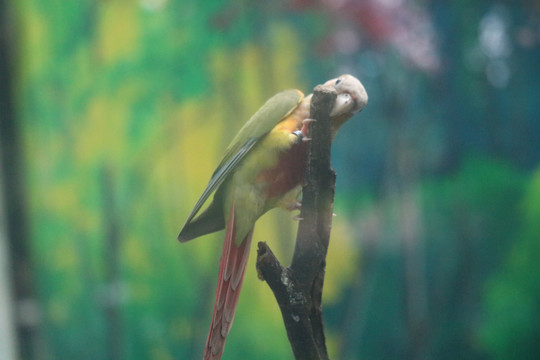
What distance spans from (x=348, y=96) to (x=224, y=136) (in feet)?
4.07

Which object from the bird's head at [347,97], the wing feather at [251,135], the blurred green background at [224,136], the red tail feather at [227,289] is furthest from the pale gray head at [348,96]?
the blurred green background at [224,136]

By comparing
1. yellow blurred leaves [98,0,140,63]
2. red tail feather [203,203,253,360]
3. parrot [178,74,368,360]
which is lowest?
red tail feather [203,203,253,360]

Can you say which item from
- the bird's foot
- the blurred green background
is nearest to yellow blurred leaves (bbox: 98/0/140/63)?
the blurred green background

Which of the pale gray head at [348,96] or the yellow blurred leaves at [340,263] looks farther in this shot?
the yellow blurred leaves at [340,263]

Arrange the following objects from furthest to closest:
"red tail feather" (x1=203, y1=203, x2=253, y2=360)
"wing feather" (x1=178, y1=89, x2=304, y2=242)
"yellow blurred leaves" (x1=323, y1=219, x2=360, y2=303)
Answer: "yellow blurred leaves" (x1=323, y1=219, x2=360, y2=303) < "wing feather" (x1=178, y1=89, x2=304, y2=242) < "red tail feather" (x1=203, y1=203, x2=253, y2=360)

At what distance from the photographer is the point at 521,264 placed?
2.21m

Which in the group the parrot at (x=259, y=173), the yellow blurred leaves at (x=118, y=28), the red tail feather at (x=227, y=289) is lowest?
the red tail feather at (x=227, y=289)

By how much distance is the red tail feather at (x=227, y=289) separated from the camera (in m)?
0.95

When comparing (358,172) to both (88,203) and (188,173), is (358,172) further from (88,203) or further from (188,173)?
(88,203)

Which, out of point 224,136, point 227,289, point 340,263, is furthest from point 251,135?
point 340,263

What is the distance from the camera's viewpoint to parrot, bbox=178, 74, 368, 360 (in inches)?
40.7

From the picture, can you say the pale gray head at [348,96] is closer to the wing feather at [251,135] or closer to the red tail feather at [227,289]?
the wing feather at [251,135]

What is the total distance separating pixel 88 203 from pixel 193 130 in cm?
57

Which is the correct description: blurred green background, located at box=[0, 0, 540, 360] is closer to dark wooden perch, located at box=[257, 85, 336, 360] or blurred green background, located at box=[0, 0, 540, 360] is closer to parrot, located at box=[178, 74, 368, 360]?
parrot, located at box=[178, 74, 368, 360]
